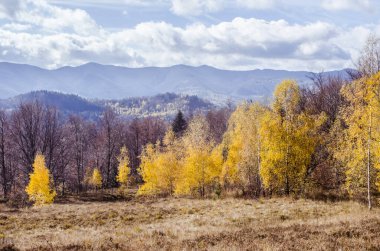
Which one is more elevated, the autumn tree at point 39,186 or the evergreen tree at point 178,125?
the evergreen tree at point 178,125

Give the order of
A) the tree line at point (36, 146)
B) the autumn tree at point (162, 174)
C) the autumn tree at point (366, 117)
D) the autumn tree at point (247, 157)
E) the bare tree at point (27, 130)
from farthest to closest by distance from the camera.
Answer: the tree line at point (36, 146), the bare tree at point (27, 130), the autumn tree at point (162, 174), the autumn tree at point (247, 157), the autumn tree at point (366, 117)

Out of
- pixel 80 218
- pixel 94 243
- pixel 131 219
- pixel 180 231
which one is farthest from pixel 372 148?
pixel 80 218

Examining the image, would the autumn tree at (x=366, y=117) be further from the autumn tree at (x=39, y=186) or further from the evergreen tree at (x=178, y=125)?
the evergreen tree at (x=178, y=125)

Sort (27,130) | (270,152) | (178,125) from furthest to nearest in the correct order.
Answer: (178,125)
(27,130)
(270,152)

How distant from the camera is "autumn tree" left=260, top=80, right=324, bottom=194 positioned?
38.5 m

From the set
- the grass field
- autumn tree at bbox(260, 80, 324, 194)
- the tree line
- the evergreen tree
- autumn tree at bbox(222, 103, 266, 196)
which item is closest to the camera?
the grass field

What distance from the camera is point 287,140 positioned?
38688 millimetres

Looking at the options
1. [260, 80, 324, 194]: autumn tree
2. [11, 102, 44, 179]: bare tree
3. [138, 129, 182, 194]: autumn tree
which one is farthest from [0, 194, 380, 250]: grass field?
[11, 102, 44, 179]: bare tree

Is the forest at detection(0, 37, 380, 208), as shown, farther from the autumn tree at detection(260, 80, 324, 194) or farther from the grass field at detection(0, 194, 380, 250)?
the grass field at detection(0, 194, 380, 250)

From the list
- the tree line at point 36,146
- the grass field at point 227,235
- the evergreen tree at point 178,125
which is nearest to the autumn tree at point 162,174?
the tree line at point 36,146

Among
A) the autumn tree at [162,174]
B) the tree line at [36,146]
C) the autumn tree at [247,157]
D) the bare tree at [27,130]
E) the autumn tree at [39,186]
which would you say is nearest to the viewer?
the autumn tree at [247,157]

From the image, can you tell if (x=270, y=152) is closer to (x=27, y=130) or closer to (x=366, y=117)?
(x=366, y=117)

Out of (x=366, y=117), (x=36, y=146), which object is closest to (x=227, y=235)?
(x=366, y=117)

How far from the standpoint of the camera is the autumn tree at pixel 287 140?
38469mm
